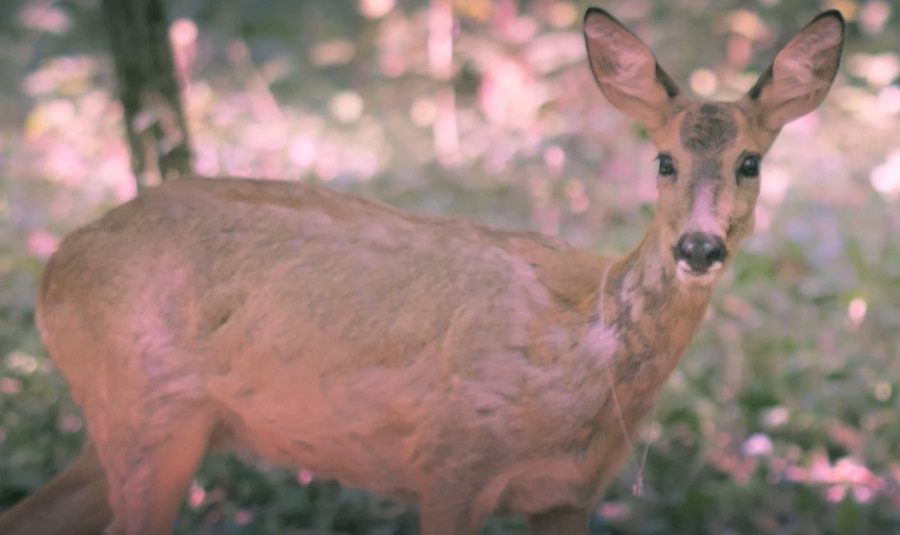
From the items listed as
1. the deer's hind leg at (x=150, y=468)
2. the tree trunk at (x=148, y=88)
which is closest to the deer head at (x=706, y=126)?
the deer's hind leg at (x=150, y=468)

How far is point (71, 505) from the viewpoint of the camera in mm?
3688

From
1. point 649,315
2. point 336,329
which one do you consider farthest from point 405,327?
point 649,315

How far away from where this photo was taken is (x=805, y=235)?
19.8 ft

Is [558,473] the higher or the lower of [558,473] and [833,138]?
the higher

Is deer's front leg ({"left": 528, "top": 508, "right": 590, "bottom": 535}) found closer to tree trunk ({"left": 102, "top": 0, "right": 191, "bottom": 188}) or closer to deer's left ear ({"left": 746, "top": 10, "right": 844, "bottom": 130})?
deer's left ear ({"left": 746, "top": 10, "right": 844, "bottom": 130})

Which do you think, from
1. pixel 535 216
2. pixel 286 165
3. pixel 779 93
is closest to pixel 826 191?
pixel 535 216

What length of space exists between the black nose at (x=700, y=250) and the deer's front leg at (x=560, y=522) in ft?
2.76

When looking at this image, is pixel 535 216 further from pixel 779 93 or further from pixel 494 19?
pixel 779 93

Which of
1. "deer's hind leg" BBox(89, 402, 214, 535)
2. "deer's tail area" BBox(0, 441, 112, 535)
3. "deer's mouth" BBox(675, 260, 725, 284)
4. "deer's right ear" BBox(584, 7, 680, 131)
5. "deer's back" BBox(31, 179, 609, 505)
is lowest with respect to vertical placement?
"deer's tail area" BBox(0, 441, 112, 535)

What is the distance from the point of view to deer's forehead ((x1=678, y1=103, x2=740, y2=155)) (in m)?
3.04

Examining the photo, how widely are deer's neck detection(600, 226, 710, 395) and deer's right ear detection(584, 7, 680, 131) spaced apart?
352mm

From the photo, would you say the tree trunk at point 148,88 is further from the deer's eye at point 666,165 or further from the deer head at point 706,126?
the deer's eye at point 666,165

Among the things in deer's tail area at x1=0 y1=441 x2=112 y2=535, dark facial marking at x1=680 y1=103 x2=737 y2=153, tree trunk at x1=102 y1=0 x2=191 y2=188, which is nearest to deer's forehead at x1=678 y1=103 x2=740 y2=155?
dark facial marking at x1=680 y1=103 x2=737 y2=153

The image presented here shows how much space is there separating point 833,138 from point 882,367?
3082mm
